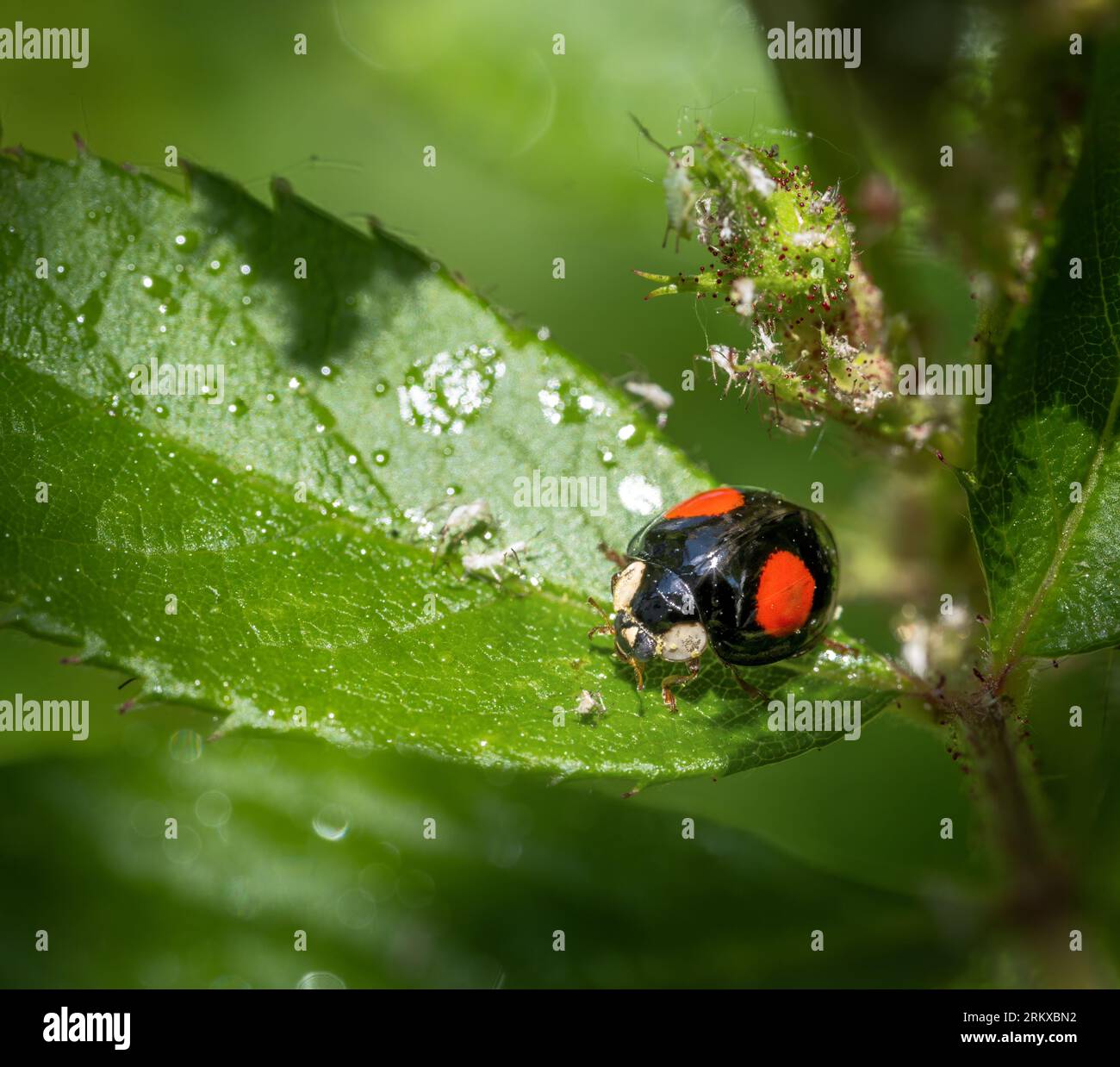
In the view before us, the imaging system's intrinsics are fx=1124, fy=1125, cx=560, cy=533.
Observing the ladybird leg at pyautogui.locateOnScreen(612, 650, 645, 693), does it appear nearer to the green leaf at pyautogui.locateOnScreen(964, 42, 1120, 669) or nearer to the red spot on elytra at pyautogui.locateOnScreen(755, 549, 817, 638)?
the red spot on elytra at pyautogui.locateOnScreen(755, 549, 817, 638)

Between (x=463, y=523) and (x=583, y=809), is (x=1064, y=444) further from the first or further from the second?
(x=583, y=809)

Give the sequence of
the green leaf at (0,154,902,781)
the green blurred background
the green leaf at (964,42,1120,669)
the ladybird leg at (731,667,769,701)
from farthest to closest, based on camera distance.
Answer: the green blurred background → the ladybird leg at (731,667,769,701) → the green leaf at (0,154,902,781) → the green leaf at (964,42,1120,669)

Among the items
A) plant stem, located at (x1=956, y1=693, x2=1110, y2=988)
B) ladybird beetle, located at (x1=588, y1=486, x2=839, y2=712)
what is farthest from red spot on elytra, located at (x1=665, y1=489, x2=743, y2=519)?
plant stem, located at (x1=956, y1=693, x2=1110, y2=988)

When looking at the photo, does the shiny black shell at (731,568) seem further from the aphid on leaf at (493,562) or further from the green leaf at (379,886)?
the green leaf at (379,886)

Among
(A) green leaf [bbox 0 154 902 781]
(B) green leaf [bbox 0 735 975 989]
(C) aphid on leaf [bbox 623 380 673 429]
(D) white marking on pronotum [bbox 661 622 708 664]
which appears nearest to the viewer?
(A) green leaf [bbox 0 154 902 781]

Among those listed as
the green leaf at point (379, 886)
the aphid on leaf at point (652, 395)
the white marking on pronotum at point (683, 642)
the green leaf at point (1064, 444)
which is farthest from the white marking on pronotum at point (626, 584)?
the green leaf at point (379, 886)

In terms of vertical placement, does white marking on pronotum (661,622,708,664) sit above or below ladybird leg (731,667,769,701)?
above

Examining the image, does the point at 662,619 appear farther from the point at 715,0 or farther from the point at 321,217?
the point at 715,0
